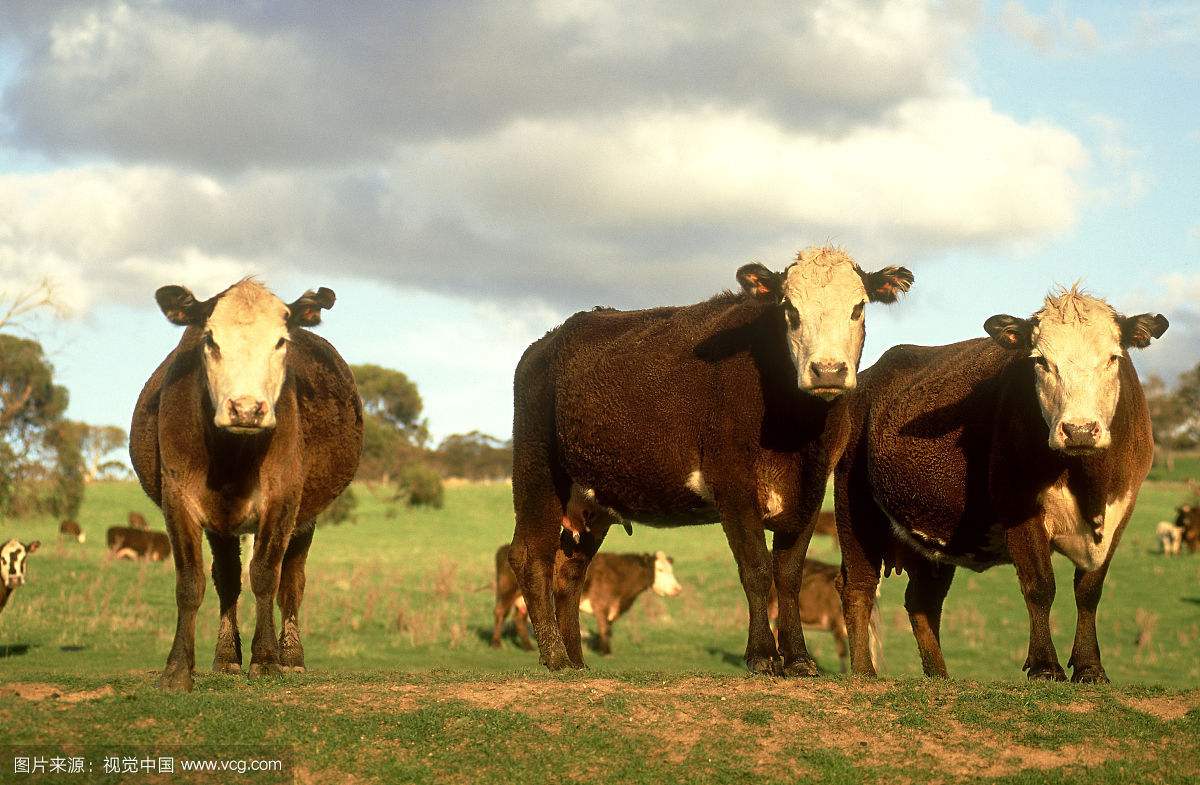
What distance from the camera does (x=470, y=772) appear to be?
27.7 ft

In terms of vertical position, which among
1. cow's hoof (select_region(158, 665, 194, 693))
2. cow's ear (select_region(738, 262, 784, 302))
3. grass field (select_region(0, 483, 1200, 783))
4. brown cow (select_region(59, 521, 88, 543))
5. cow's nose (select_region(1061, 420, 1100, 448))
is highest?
cow's ear (select_region(738, 262, 784, 302))

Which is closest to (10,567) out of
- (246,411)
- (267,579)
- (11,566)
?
(11,566)

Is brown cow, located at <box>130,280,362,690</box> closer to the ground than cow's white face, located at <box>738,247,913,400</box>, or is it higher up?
closer to the ground

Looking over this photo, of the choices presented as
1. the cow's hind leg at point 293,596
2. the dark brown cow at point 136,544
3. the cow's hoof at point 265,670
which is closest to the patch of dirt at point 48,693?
the cow's hoof at point 265,670

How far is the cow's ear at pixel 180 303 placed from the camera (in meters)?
11.0

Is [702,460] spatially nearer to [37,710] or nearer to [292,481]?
[292,481]

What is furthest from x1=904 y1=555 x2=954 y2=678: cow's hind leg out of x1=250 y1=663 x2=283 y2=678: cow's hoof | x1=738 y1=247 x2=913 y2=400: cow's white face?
x1=250 y1=663 x2=283 y2=678: cow's hoof

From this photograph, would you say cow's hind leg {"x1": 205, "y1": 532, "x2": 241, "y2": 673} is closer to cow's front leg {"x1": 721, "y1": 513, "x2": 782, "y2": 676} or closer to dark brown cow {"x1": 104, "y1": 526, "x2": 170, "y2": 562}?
cow's front leg {"x1": 721, "y1": 513, "x2": 782, "y2": 676}

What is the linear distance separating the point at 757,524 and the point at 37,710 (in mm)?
5417

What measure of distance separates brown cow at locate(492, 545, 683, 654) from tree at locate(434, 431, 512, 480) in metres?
74.9

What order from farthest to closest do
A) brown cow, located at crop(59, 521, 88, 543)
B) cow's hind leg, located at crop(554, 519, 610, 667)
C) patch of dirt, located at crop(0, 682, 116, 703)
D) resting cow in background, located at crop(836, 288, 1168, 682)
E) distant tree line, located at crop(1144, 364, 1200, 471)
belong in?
distant tree line, located at crop(1144, 364, 1200, 471), brown cow, located at crop(59, 521, 88, 543), cow's hind leg, located at crop(554, 519, 610, 667), resting cow in background, located at crop(836, 288, 1168, 682), patch of dirt, located at crop(0, 682, 116, 703)

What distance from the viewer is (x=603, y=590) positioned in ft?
101

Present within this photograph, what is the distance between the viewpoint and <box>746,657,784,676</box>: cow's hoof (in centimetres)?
1048

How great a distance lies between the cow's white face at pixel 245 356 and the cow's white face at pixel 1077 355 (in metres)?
6.17
